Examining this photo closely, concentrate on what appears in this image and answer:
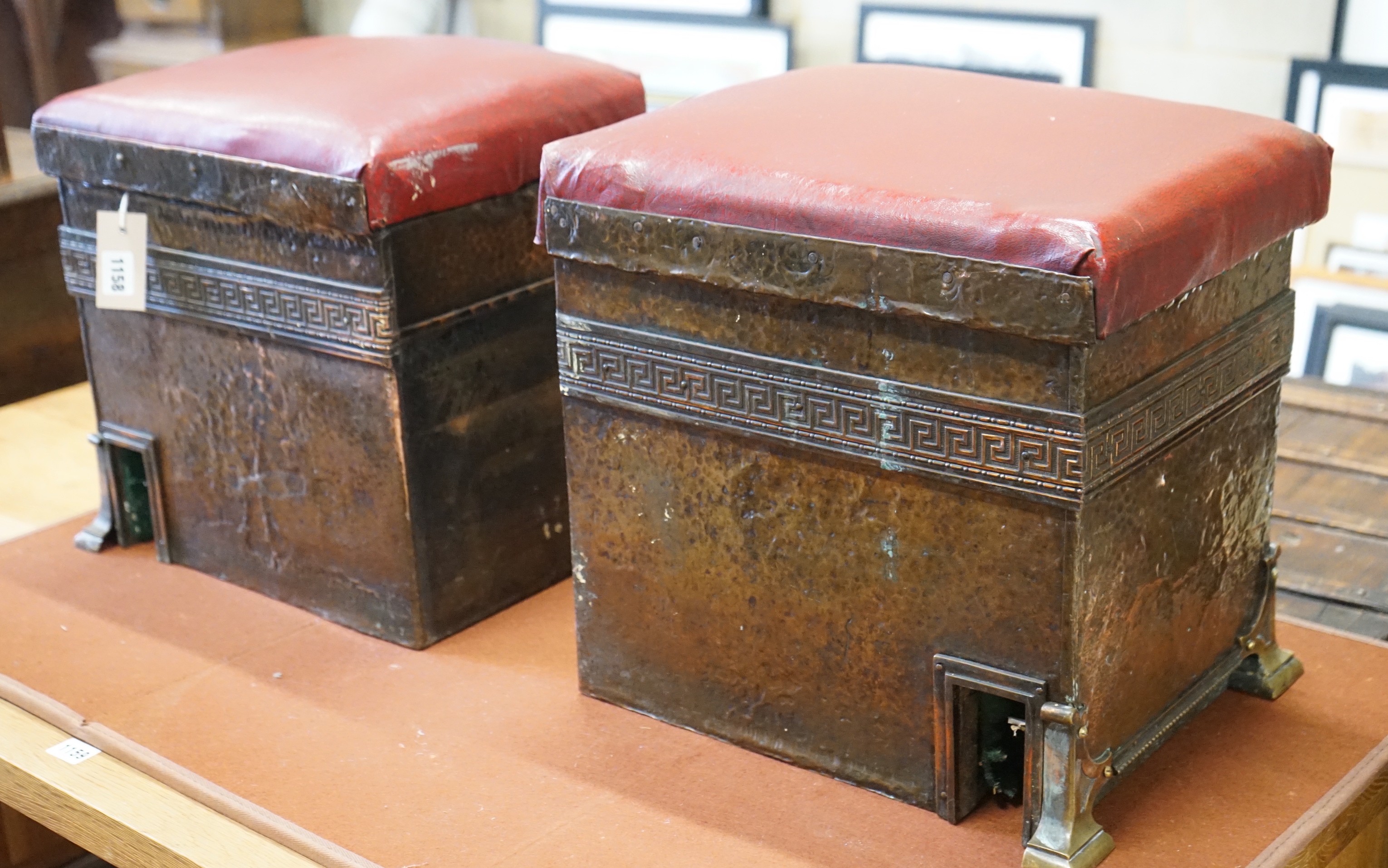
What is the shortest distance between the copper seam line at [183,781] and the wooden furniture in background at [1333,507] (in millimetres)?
971

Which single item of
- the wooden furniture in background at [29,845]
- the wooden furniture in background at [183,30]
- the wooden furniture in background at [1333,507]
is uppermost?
the wooden furniture in background at [183,30]

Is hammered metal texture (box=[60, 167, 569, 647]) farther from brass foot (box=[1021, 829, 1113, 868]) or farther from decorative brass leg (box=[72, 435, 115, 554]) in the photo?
brass foot (box=[1021, 829, 1113, 868])

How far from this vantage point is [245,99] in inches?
55.6

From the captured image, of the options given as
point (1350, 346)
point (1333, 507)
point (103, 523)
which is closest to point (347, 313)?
point (103, 523)

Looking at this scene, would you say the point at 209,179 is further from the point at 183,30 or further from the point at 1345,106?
the point at 183,30

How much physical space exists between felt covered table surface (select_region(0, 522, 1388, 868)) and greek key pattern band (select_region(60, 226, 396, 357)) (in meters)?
0.31

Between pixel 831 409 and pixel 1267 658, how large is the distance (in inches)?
19.9

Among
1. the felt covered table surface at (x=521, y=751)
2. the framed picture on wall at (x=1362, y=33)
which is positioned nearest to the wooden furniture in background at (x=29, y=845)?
the felt covered table surface at (x=521, y=751)

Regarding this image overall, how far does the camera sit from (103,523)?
5.58 feet

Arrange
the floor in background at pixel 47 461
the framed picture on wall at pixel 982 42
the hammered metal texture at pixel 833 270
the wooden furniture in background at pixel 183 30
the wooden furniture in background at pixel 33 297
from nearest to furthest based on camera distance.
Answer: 1. the hammered metal texture at pixel 833 270
2. the floor in background at pixel 47 461
3. the wooden furniture in background at pixel 33 297
4. the framed picture on wall at pixel 982 42
5. the wooden furniture in background at pixel 183 30

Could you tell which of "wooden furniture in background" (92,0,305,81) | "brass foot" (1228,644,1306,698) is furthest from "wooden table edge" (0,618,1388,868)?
"wooden furniture in background" (92,0,305,81)

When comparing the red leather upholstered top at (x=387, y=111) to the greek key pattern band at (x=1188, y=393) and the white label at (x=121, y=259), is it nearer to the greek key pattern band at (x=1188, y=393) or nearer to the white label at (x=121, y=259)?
the white label at (x=121, y=259)

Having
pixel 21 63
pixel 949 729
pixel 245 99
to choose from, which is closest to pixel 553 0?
pixel 21 63

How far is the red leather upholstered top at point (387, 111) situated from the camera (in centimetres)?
130
